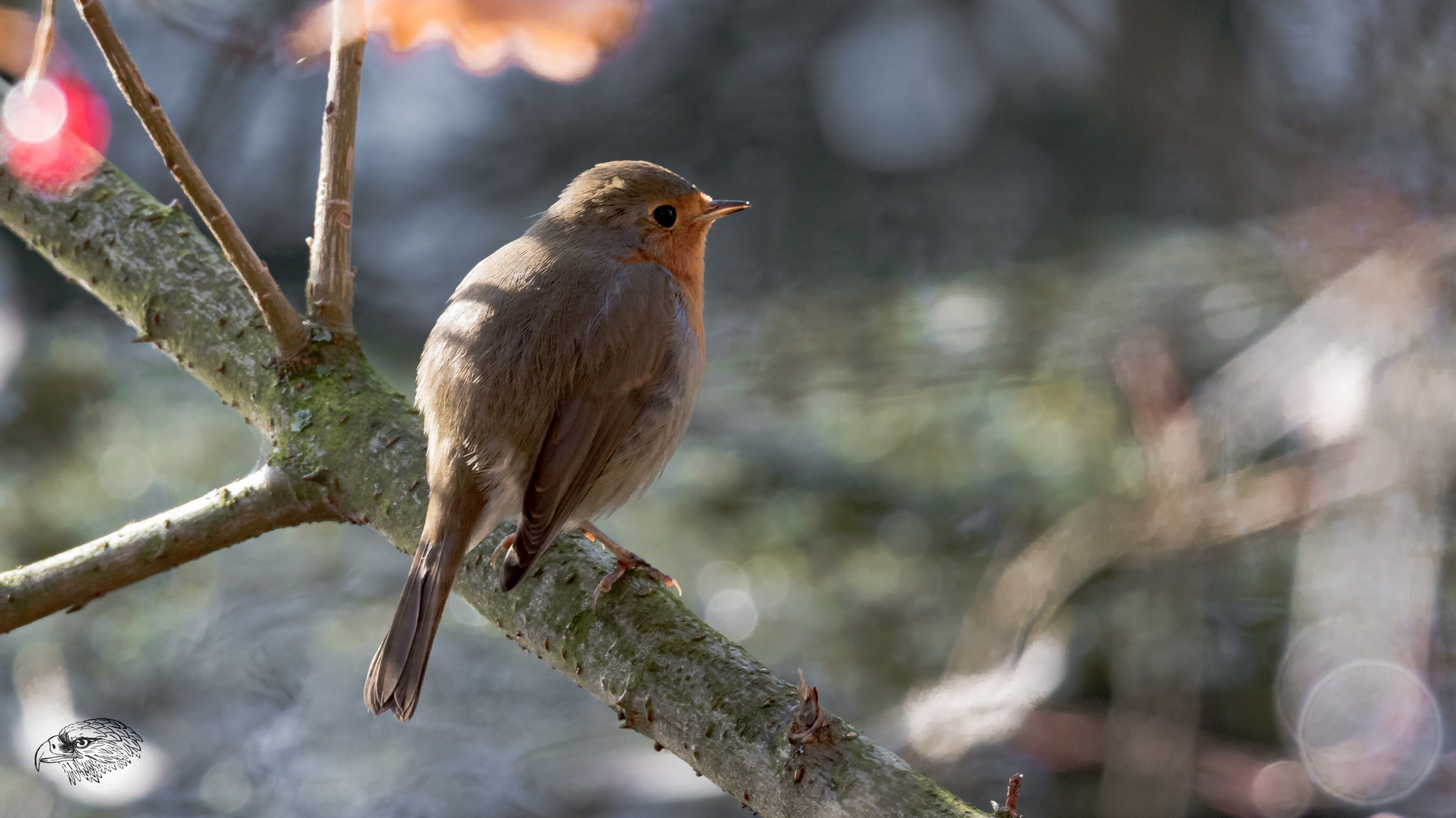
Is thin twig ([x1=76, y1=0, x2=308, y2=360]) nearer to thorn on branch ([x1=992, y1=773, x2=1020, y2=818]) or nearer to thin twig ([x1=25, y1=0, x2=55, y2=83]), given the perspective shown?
thin twig ([x1=25, y1=0, x2=55, y2=83])

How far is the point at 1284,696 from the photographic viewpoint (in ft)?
7.55

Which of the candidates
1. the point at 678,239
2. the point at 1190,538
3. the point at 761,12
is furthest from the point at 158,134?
the point at 761,12

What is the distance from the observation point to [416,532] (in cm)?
159

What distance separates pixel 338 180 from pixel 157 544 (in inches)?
23.5

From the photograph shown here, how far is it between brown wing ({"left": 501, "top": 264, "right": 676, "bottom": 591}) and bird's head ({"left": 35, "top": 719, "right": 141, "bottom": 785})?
112 centimetres

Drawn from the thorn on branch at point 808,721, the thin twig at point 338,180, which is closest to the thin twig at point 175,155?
the thin twig at point 338,180

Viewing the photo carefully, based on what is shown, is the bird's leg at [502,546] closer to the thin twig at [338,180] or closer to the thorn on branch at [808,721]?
the thin twig at [338,180]

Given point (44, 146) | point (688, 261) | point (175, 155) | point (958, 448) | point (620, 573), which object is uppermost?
point (958, 448)

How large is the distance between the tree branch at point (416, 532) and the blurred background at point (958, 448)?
18.3 inches

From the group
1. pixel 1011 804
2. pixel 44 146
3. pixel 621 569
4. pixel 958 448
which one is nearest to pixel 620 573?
pixel 621 569

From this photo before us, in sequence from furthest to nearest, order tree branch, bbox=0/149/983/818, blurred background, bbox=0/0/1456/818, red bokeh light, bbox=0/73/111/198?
1. blurred background, bbox=0/0/1456/818
2. red bokeh light, bbox=0/73/111/198
3. tree branch, bbox=0/149/983/818

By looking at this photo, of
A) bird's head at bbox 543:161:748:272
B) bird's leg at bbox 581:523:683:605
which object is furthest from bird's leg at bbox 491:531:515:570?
bird's head at bbox 543:161:748:272

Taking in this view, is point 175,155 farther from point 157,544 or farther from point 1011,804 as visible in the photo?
point 1011,804

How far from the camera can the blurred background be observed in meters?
2.03
